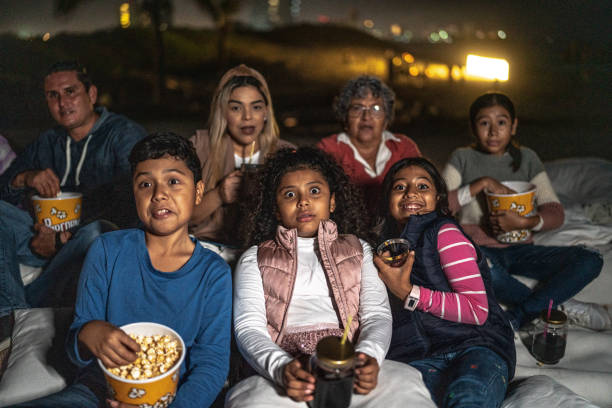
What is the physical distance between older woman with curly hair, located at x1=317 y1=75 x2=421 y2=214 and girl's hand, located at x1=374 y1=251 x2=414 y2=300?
119cm

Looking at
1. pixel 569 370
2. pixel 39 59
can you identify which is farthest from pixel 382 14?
pixel 569 370

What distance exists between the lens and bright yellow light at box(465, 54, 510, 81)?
4.16 m

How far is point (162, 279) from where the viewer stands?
1.91 metres

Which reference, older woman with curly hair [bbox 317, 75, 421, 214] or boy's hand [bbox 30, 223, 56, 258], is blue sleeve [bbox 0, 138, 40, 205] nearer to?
boy's hand [bbox 30, 223, 56, 258]

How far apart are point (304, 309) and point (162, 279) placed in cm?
60

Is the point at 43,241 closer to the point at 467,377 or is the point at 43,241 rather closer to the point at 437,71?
the point at 467,377

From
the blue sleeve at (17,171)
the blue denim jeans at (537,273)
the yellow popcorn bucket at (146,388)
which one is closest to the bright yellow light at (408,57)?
the blue denim jeans at (537,273)

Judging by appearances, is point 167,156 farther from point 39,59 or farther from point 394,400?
point 39,59

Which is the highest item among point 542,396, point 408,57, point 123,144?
point 408,57

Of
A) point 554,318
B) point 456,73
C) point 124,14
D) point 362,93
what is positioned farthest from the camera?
point 456,73

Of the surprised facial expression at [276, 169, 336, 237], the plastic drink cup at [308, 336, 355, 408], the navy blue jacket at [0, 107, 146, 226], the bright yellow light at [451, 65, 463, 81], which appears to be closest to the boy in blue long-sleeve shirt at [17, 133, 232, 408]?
the surprised facial expression at [276, 169, 336, 237]

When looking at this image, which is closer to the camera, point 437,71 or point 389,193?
point 389,193

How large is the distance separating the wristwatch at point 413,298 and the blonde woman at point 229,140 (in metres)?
1.27

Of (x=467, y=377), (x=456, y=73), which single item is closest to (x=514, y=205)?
(x=467, y=377)
